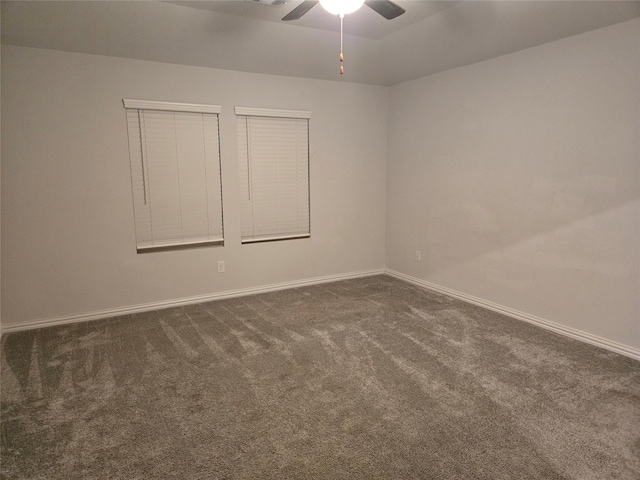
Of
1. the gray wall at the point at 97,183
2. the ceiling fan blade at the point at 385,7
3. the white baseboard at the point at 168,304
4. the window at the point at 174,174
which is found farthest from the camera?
the window at the point at 174,174

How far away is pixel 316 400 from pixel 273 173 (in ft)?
8.98

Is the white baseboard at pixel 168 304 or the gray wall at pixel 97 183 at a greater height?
the gray wall at pixel 97 183

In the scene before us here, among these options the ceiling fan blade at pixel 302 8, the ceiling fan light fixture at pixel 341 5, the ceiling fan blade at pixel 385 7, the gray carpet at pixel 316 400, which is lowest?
the gray carpet at pixel 316 400

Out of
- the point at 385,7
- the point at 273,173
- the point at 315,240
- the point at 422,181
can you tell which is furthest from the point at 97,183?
the point at 422,181

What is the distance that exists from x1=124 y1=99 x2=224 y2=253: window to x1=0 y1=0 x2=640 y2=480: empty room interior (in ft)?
0.08

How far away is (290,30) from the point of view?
3350mm

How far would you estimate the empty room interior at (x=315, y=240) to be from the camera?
2117 millimetres

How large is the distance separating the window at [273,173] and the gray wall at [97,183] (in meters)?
0.10

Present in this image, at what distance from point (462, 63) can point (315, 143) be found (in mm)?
1738

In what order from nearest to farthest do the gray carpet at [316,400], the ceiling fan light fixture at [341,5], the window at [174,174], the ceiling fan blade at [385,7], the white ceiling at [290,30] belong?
the gray carpet at [316,400]
the ceiling fan light fixture at [341,5]
the ceiling fan blade at [385,7]
the white ceiling at [290,30]
the window at [174,174]

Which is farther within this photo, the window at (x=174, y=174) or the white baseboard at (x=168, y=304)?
the window at (x=174, y=174)

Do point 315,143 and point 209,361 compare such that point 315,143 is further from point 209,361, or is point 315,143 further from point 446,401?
point 446,401

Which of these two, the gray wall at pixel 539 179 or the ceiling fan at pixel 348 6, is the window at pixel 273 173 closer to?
the gray wall at pixel 539 179

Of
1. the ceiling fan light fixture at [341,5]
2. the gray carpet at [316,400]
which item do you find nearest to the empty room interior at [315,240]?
the gray carpet at [316,400]
